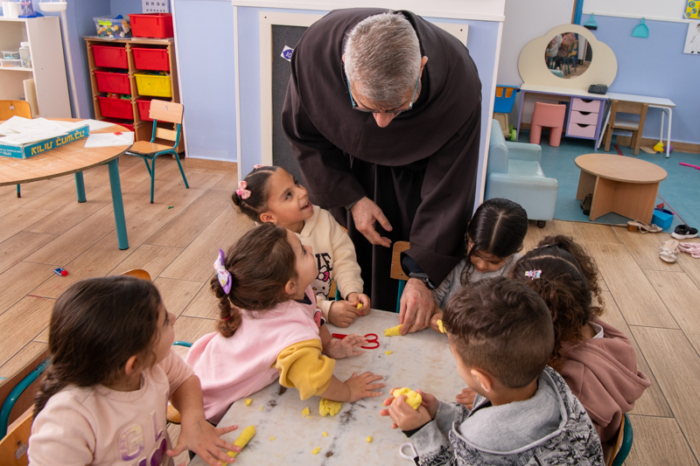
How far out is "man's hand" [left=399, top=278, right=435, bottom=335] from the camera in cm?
144

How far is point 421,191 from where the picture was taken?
5.59 ft

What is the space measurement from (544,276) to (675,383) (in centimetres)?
167

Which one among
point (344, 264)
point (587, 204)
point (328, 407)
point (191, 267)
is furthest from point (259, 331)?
point (587, 204)

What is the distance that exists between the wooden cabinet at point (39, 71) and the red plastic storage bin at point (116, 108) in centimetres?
33

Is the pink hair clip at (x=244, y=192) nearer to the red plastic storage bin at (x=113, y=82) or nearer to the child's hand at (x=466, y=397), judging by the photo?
the child's hand at (x=466, y=397)

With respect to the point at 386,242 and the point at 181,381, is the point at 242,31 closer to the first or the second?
the point at 386,242

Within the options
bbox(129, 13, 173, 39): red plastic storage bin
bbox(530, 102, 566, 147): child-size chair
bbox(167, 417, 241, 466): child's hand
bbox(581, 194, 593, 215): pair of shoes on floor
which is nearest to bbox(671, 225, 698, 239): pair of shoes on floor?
bbox(581, 194, 593, 215): pair of shoes on floor

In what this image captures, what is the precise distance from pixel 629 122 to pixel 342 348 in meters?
6.32

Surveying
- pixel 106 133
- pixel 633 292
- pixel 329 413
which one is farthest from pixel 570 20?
pixel 329 413

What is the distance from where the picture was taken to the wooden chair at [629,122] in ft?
19.8

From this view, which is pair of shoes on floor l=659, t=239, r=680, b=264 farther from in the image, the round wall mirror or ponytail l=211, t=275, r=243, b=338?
ponytail l=211, t=275, r=243, b=338

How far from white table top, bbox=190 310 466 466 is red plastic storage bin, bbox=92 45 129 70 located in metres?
4.86

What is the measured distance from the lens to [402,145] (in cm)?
158

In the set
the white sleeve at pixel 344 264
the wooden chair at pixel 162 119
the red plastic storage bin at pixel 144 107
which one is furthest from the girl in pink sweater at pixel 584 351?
the red plastic storage bin at pixel 144 107
